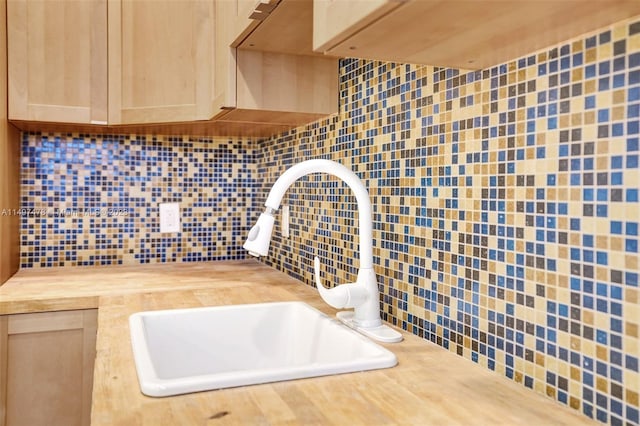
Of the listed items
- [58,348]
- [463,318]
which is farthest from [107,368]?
[58,348]

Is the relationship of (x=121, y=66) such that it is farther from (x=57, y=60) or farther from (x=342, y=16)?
(x=342, y=16)

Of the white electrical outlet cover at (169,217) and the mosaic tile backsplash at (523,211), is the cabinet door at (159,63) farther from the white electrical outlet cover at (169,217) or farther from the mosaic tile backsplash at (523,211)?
the mosaic tile backsplash at (523,211)

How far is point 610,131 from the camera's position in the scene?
29.1 inches

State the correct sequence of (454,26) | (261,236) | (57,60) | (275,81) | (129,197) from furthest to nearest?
(129,197), (57,60), (275,81), (261,236), (454,26)

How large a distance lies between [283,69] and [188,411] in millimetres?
1107

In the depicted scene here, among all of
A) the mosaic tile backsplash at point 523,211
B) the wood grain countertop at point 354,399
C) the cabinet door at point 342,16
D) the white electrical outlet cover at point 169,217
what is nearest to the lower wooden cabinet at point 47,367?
the wood grain countertop at point 354,399

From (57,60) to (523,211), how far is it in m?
1.70

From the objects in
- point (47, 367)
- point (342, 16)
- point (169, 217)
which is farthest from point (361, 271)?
point (169, 217)

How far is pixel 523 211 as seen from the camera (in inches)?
35.3

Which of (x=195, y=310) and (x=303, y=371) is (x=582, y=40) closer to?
(x=303, y=371)

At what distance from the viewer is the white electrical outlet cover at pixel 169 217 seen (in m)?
2.34

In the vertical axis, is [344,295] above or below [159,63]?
Result: below

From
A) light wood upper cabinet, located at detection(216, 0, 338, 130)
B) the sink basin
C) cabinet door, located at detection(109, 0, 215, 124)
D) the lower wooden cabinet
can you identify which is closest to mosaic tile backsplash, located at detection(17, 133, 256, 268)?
cabinet door, located at detection(109, 0, 215, 124)

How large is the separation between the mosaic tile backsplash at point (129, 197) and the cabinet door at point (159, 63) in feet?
1.23
